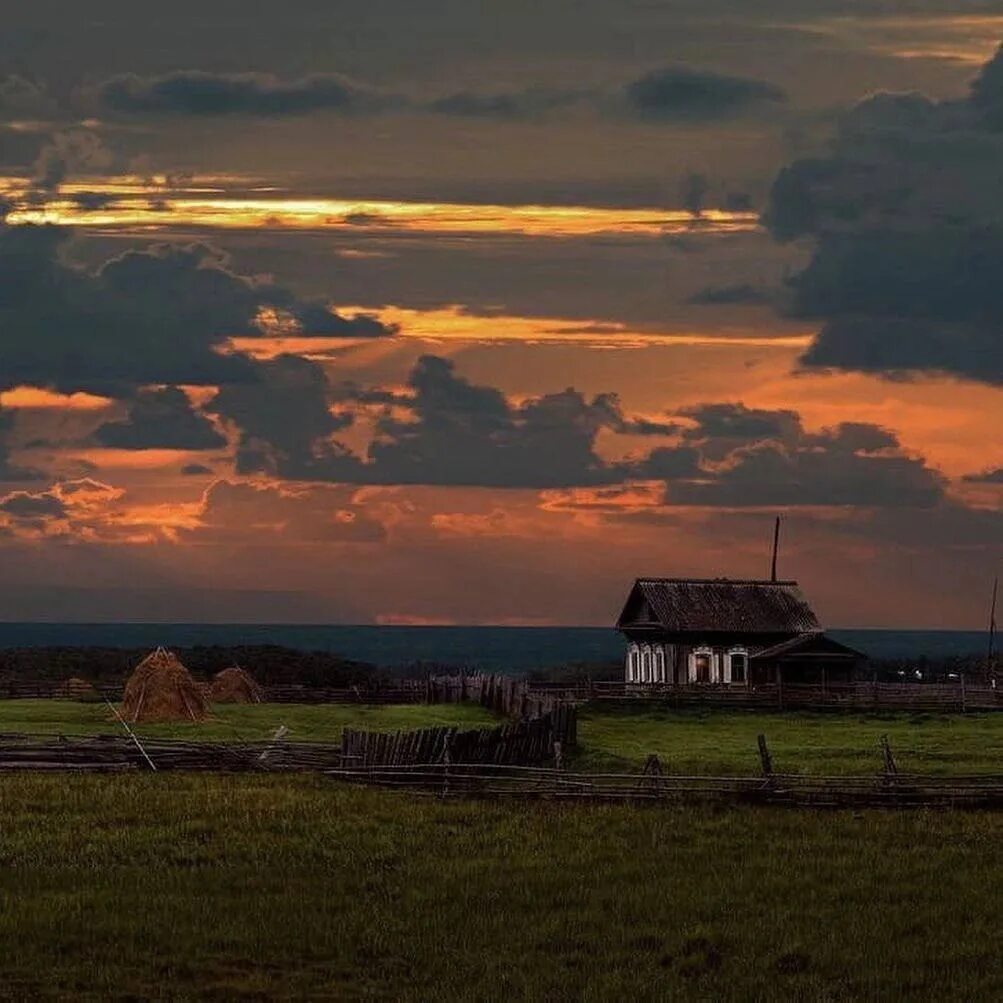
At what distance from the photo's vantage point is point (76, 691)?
8019 cm

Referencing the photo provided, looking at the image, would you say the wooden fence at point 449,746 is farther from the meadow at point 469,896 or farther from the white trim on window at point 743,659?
the white trim on window at point 743,659

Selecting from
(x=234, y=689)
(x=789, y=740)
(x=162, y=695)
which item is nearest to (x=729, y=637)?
(x=234, y=689)

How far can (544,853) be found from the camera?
3155cm

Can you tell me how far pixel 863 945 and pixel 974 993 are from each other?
2602mm

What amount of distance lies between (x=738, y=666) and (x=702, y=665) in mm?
1654

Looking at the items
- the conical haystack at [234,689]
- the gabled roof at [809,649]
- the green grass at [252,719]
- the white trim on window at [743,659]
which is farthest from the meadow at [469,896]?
the white trim on window at [743,659]

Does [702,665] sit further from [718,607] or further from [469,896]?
[469,896]

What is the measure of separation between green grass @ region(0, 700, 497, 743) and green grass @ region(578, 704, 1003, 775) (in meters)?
5.59

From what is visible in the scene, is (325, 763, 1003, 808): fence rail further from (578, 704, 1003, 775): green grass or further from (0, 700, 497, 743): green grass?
(0, 700, 497, 743): green grass

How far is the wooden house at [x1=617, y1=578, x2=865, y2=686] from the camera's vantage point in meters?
84.8

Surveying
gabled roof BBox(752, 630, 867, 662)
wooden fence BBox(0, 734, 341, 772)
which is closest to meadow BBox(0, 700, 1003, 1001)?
wooden fence BBox(0, 734, 341, 772)

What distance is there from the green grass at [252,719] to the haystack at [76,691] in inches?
80.4

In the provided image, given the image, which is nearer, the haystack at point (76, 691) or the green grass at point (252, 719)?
the green grass at point (252, 719)

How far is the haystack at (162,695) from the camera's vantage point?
60344 millimetres
